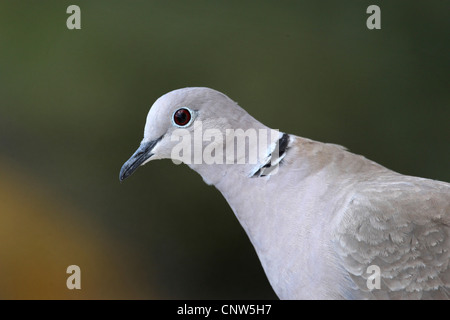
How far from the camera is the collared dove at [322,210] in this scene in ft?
3.98

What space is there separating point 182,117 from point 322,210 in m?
0.39

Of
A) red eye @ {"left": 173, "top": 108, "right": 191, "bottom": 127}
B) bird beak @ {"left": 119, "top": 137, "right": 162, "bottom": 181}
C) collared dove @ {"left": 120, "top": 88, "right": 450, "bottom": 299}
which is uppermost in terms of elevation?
red eye @ {"left": 173, "top": 108, "right": 191, "bottom": 127}

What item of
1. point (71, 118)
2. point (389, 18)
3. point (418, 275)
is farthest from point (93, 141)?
point (418, 275)

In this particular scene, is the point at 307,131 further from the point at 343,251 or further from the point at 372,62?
the point at 343,251

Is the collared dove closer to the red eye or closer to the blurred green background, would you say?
the red eye

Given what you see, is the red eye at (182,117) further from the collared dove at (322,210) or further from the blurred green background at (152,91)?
the blurred green background at (152,91)

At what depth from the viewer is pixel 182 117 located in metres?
1.34

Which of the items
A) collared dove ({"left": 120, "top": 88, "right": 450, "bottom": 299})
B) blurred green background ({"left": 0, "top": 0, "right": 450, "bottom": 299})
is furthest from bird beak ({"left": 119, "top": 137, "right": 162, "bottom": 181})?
blurred green background ({"left": 0, "top": 0, "right": 450, "bottom": 299})

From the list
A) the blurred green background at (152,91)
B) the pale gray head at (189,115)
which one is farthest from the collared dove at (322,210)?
the blurred green background at (152,91)

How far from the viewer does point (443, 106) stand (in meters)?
2.76

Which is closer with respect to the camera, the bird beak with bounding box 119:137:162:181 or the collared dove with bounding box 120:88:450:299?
the collared dove with bounding box 120:88:450:299

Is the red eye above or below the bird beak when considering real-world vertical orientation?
A: above

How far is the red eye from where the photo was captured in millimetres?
1338

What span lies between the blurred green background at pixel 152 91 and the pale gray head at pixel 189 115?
1.33 metres
